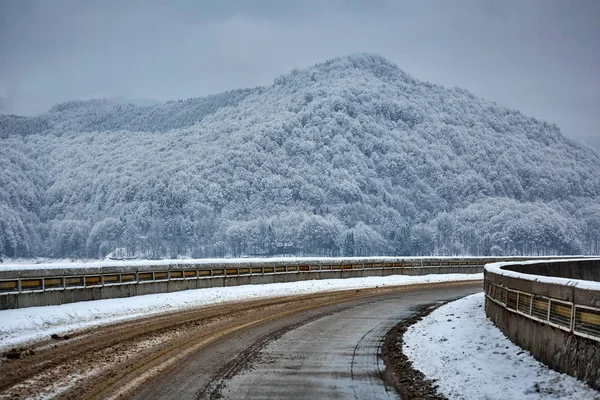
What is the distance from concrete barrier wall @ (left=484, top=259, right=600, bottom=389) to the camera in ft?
26.8

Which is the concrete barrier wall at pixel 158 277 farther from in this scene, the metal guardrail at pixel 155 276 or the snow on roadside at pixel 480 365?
the snow on roadside at pixel 480 365

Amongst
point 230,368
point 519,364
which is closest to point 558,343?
point 519,364

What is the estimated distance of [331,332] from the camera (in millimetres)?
15680

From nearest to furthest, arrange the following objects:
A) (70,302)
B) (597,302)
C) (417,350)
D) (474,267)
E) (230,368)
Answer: (597,302) → (230,368) → (417,350) → (70,302) → (474,267)

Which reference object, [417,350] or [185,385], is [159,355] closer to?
[185,385]

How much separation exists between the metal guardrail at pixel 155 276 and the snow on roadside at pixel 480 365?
11.1 metres

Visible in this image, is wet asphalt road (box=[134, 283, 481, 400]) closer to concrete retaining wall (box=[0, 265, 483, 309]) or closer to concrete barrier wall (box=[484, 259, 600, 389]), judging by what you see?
concrete barrier wall (box=[484, 259, 600, 389])

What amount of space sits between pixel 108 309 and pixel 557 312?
14.7 m

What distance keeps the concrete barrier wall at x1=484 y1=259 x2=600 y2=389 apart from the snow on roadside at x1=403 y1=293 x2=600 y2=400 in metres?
0.19

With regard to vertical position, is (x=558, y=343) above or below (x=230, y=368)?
above

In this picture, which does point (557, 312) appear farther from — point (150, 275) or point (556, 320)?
point (150, 275)

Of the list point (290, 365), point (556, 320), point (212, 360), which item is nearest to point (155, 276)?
point (212, 360)

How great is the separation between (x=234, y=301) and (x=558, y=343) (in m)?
16.7

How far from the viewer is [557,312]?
937 centimetres
